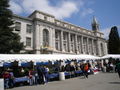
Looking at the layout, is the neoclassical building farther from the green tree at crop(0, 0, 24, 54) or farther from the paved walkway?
the paved walkway

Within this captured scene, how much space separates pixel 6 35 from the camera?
22078 mm

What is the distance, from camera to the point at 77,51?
56.2 metres

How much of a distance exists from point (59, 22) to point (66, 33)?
5121mm

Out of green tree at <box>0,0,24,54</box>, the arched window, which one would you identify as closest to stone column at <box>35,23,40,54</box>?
the arched window

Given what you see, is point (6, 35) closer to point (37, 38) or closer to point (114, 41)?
point (37, 38)

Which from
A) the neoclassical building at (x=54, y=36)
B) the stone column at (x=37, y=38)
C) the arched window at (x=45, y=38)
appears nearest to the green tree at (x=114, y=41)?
the neoclassical building at (x=54, y=36)

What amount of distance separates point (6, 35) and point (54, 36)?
81.2ft

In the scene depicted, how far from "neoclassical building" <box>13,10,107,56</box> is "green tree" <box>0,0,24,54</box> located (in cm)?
1284

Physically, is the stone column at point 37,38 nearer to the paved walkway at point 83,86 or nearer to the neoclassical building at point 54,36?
the neoclassical building at point 54,36

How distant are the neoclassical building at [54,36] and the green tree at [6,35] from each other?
12.8 m

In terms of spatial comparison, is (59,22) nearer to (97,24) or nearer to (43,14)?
(43,14)

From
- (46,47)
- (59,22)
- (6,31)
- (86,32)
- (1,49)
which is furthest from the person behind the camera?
(86,32)

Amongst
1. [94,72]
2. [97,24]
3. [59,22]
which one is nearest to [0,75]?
[94,72]

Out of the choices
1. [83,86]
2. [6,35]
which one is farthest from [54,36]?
[83,86]
